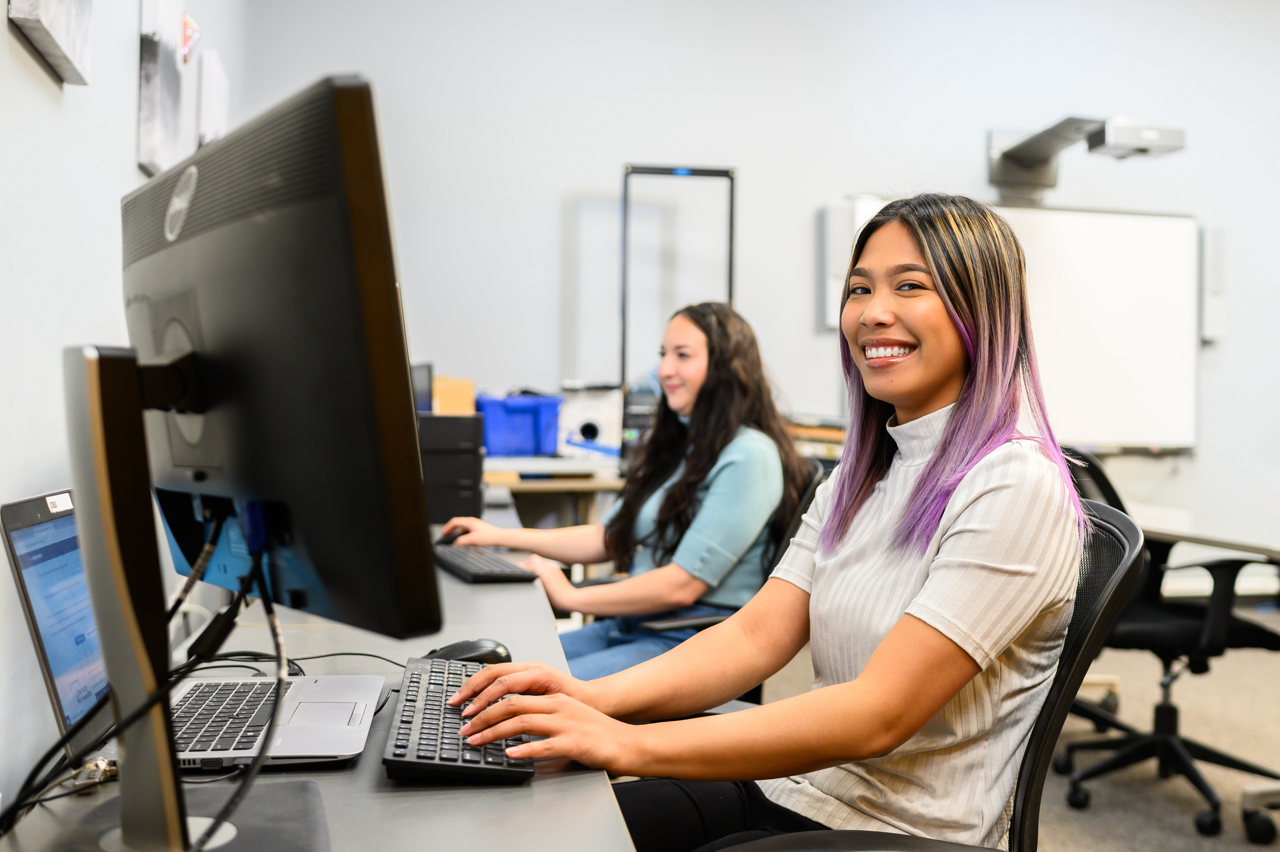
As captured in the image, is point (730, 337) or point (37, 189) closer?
point (37, 189)

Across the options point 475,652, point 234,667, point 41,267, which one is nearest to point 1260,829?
point 475,652

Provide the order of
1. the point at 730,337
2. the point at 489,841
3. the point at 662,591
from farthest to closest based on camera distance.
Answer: the point at 730,337, the point at 662,591, the point at 489,841

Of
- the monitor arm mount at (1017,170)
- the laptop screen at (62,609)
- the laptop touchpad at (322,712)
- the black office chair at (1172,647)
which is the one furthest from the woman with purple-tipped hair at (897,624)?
the monitor arm mount at (1017,170)

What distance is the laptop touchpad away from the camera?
88cm

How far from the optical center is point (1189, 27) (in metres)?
4.87

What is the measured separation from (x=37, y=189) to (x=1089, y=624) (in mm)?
1248

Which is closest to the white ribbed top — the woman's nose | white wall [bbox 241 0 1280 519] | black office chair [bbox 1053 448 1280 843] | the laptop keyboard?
the woman's nose

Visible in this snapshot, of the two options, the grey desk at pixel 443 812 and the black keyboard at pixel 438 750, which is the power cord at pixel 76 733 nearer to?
the grey desk at pixel 443 812

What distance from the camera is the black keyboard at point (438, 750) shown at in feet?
2.48

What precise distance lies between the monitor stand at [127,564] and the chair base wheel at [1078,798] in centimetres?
240

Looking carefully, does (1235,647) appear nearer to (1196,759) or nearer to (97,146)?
(1196,759)

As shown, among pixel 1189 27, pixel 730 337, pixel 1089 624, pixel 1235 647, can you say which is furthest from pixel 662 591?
pixel 1189 27

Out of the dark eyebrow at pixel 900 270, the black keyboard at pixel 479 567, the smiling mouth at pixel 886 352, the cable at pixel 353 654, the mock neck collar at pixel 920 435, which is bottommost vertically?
the black keyboard at pixel 479 567

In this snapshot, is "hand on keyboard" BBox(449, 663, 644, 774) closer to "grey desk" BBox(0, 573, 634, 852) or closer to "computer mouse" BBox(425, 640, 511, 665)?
"grey desk" BBox(0, 573, 634, 852)
